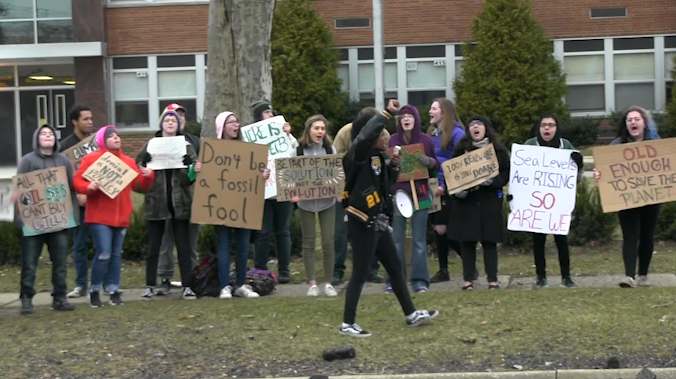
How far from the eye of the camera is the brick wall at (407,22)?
28.0 m

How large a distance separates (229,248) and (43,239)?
72.1 inches

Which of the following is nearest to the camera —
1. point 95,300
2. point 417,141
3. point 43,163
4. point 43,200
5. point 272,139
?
point 43,200

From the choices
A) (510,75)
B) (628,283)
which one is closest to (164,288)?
(628,283)

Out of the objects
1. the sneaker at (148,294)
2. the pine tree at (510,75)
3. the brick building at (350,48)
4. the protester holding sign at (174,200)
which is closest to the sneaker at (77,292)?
the sneaker at (148,294)

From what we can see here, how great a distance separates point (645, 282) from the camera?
9555 millimetres

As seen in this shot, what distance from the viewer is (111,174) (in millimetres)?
9258

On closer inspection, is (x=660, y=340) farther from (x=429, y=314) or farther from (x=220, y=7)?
(x=220, y=7)

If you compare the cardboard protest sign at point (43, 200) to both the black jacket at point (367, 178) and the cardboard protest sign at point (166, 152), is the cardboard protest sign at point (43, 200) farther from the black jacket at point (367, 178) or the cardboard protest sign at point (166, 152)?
the black jacket at point (367, 178)

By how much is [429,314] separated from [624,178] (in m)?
2.85

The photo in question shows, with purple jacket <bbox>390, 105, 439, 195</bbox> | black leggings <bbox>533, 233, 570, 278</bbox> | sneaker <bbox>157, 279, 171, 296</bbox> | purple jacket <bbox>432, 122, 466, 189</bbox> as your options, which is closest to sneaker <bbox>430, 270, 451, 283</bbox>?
purple jacket <bbox>432, 122, 466, 189</bbox>

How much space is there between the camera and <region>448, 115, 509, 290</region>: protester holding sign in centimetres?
947

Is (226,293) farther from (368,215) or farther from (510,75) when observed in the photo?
(510,75)

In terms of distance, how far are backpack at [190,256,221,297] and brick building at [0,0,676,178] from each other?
754 inches

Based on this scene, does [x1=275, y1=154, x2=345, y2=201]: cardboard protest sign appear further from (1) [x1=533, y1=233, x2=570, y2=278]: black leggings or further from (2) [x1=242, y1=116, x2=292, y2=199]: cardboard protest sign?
(1) [x1=533, y1=233, x2=570, y2=278]: black leggings
